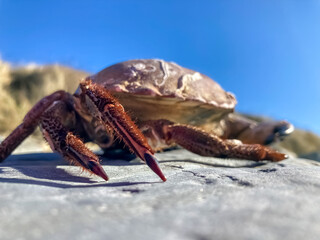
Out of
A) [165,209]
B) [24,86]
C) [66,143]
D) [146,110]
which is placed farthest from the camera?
[24,86]

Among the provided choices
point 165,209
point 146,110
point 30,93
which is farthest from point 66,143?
point 30,93

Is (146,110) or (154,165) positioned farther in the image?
(146,110)

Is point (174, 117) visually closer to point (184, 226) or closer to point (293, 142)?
point (184, 226)

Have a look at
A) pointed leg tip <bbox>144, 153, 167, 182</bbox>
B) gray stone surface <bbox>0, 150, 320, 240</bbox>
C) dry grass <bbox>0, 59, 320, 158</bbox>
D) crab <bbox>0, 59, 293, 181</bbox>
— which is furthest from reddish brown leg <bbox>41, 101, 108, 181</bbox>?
dry grass <bbox>0, 59, 320, 158</bbox>

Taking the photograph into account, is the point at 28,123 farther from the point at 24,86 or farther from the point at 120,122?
the point at 24,86

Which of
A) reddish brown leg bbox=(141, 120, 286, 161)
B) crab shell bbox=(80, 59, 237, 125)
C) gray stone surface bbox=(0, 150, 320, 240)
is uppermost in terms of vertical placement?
crab shell bbox=(80, 59, 237, 125)

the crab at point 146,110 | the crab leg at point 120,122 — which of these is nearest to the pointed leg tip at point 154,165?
the crab leg at point 120,122

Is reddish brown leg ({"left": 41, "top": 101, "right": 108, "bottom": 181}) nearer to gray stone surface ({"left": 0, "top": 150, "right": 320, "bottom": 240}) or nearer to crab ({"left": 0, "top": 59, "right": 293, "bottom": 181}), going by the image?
crab ({"left": 0, "top": 59, "right": 293, "bottom": 181})

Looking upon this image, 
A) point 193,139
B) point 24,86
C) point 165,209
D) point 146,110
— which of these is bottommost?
point 165,209
